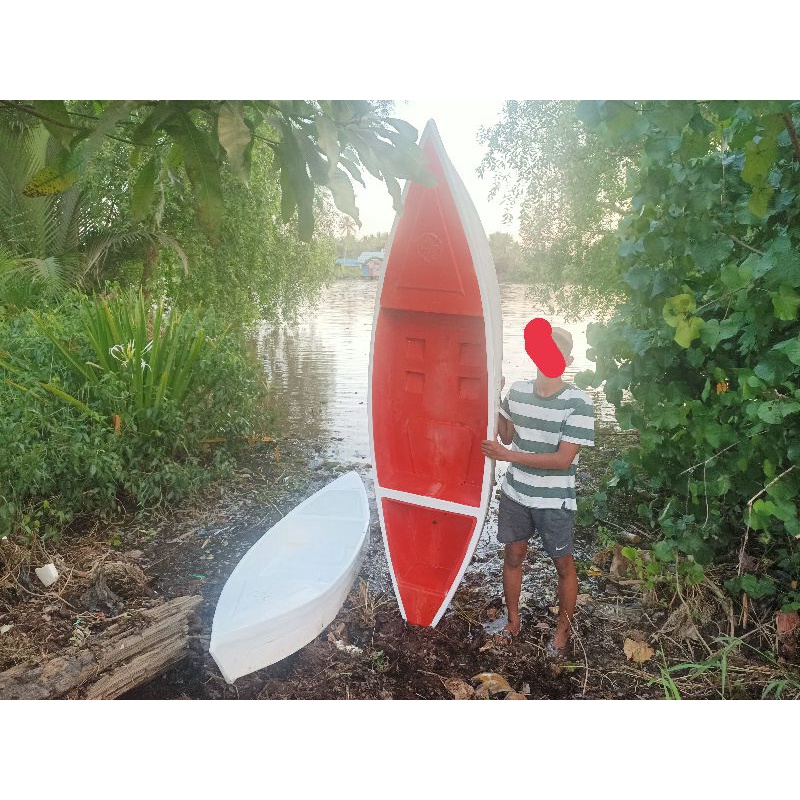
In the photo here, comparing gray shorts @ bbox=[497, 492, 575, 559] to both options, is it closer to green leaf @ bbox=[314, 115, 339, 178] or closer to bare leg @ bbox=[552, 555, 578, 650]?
bare leg @ bbox=[552, 555, 578, 650]

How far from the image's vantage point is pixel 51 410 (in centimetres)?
248

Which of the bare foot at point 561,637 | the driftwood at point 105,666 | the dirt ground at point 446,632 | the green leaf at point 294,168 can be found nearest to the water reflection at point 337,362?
the dirt ground at point 446,632

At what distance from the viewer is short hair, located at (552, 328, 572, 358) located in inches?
76.8

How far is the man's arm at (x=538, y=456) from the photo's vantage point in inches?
75.0

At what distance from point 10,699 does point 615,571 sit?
1760 millimetres

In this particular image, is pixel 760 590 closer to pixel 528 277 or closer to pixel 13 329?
pixel 528 277

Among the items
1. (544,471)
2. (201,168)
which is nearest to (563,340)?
(544,471)

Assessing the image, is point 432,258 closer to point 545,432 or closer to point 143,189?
point 545,432

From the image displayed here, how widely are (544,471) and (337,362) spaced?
2.60 feet

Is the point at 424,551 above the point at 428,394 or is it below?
below

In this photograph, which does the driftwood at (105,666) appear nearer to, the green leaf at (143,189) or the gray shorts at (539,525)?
the gray shorts at (539,525)

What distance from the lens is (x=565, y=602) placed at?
2049mm

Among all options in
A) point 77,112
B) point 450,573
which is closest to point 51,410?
point 77,112

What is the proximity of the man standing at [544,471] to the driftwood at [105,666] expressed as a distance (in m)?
0.98
